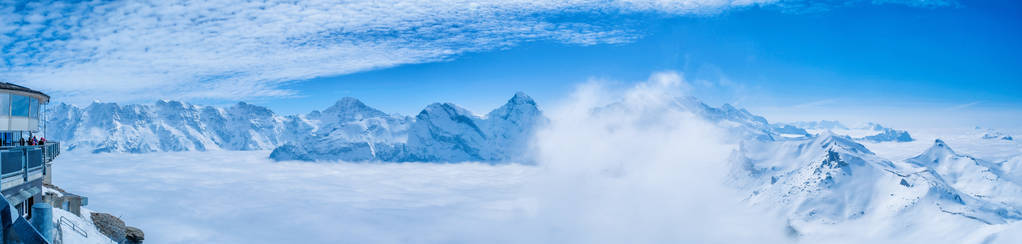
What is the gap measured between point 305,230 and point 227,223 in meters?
32.9

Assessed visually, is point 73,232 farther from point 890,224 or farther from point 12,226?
point 890,224

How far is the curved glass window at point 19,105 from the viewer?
31.6 m

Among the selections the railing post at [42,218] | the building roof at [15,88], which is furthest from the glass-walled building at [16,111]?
the railing post at [42,218]

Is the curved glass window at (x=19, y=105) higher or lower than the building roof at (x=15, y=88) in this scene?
lower

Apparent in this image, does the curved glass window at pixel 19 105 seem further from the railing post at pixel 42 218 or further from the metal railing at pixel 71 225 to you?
the railing post at pixel 42 218

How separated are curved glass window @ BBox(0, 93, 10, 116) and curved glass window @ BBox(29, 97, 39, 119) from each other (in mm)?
2910

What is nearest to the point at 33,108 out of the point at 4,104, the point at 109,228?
the point at 4,104

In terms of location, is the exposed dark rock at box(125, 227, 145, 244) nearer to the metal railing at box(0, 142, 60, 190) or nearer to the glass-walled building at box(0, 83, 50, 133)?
the metal railing at box(0, 142, 60, 190)

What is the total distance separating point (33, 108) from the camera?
34500 millimetres

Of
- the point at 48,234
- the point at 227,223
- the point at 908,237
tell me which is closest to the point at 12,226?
the point at 48,234

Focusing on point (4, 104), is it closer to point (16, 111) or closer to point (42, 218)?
point (16, 111)

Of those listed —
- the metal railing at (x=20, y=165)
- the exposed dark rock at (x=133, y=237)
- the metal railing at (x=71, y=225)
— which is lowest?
the exposed dark rock at (x=133, y=237)

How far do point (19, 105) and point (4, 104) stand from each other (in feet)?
5.14

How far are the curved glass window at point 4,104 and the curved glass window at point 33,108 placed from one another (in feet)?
9.55
